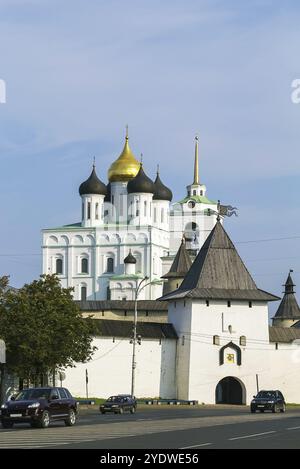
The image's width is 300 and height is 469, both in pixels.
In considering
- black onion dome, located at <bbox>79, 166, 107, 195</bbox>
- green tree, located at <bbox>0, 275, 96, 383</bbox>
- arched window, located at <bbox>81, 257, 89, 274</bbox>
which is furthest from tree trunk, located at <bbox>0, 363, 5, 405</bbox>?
black onion dome, located at <bbox>79, 166, 107, 195</bbox>

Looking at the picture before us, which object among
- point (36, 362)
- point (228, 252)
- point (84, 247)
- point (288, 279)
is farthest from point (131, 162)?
point (36, 362)

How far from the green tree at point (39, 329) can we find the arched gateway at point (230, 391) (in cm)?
2281

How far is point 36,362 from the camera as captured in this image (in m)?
59.5

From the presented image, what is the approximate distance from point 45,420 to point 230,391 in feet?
175

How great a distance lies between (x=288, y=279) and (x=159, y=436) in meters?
99.7

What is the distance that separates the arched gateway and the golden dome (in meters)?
51.7

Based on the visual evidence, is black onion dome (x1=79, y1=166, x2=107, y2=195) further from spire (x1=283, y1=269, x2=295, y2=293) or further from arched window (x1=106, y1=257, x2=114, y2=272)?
spire (x1=283, y1=269, x2=295, y2=293)

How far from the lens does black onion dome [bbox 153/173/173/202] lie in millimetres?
135250

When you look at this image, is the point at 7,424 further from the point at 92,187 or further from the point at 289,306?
the point at 92,187

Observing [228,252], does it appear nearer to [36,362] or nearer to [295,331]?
[295,331]

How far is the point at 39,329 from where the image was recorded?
194 ft

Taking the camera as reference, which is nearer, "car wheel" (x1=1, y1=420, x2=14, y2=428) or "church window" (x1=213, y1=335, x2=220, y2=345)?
"car wheel" (x1=1, y1=420, x2=14, y2=428)

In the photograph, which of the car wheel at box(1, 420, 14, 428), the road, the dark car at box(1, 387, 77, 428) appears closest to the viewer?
the road

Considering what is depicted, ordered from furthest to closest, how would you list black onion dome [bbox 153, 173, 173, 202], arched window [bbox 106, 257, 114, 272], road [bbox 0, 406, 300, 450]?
black onion dome [bbox 153, 173, 173, 202] < arched window [bbox 106, 257, 114, 272] < road [bbox 0, 406, 300, 450]
